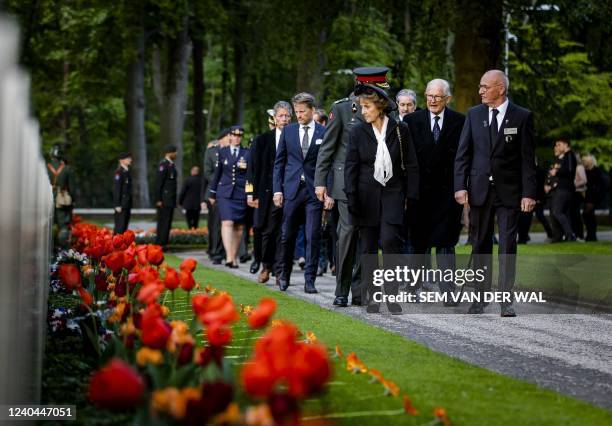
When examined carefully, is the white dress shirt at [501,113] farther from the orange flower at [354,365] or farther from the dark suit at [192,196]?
the dark suit at [192,196]

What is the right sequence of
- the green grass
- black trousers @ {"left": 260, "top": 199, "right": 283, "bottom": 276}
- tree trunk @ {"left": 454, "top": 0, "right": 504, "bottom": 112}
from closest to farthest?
the green grass, black trousers @ {"left": 260, "top": 199, "right": 283, "bottom": 276}, tree trunk @ {"left": 454, "top": 0, "right": 504, "bottom": 112}

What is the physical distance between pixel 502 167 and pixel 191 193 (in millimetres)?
20348

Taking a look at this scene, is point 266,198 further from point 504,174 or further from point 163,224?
point 163,224

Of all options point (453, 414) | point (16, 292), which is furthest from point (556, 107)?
point (16, 292)

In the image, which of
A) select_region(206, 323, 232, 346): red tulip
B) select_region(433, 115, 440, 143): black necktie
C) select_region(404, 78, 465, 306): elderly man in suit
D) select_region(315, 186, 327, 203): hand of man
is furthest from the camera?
select_region(433, 115, 440, 143): black necktie

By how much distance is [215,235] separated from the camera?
75.6 ft

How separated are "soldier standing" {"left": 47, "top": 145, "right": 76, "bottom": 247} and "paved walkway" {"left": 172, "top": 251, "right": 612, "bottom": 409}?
554 inches

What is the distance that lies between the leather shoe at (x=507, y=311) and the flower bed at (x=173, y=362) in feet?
10.7

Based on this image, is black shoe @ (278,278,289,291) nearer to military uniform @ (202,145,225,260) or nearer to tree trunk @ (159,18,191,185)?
military uniform @ (202,145,225,260)

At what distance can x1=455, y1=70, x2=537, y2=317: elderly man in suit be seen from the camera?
39.6 ft

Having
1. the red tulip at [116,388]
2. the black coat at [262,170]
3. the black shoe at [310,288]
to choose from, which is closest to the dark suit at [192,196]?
the black coat at [262,170]

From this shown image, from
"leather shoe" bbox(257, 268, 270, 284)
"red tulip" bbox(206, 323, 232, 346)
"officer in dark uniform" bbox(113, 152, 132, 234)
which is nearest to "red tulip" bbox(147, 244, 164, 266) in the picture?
"red tulip" bbox(206, 323, 232, 346)

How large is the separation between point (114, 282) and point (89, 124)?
52.1m

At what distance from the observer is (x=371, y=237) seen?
12633 millimetres
